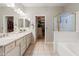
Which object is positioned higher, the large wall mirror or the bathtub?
the large wall mirror

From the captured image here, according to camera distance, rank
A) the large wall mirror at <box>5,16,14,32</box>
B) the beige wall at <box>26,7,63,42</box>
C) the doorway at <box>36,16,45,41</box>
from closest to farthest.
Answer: the large wall mirror at <box>5,16,14,32</box>
the beige wall at <box>26,7,63,42</box>
the doorway at <box>36,16,45,41</box>

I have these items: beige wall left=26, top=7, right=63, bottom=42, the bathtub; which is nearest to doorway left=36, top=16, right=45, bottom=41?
beige wall left=26, top=7, right=63, bottom=42

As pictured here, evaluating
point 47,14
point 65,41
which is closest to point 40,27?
point 47,14

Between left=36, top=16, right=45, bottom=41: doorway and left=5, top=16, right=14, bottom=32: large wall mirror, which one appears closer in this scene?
left=5, top=16, right=14, bottom=32: large wall mirror

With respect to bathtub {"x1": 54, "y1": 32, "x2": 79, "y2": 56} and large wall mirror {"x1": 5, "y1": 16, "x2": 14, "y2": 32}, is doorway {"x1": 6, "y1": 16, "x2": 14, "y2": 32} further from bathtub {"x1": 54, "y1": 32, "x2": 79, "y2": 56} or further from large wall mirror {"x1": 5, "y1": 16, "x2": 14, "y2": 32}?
bathtub {"x1": 54, "y1": 32, "x2": 79, "y2": 56}

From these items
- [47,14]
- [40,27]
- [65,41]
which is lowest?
[65,41]

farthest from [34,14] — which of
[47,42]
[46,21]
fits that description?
[47,42]

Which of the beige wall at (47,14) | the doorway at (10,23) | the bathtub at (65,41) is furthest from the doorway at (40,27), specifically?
the doorway at (10,23)

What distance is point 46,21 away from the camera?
2963 millimetres

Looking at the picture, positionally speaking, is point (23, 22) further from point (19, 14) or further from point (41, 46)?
point (41, 46)

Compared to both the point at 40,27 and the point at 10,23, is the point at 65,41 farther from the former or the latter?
the point at 10,23

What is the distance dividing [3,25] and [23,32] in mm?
684

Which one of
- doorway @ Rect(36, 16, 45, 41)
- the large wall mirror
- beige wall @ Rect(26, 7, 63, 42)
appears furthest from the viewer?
doorway @ Rect(36, 16, 45, 41)

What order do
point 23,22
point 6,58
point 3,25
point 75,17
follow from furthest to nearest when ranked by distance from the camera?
1. point 75,17
2. point 23,22
3. point 3,25
4. point 6,58
